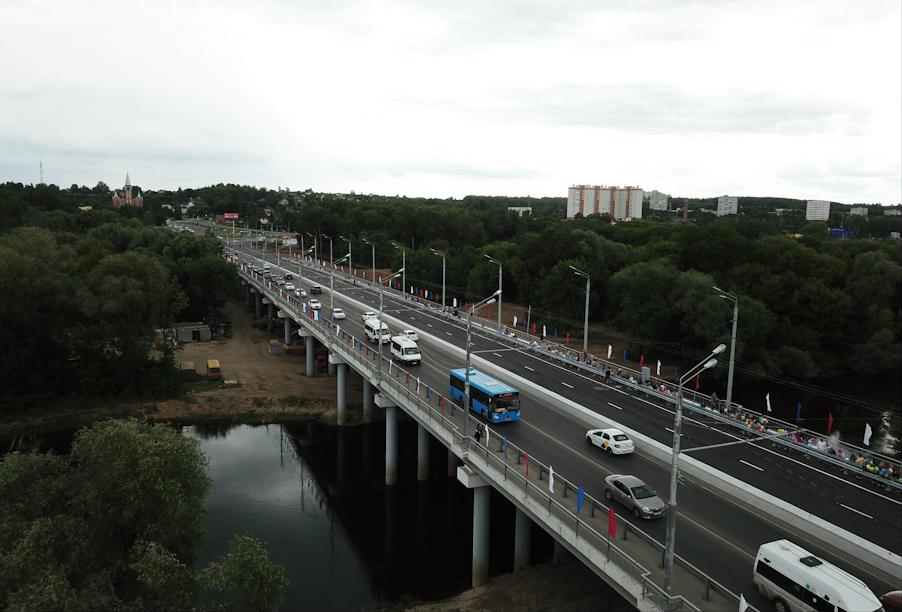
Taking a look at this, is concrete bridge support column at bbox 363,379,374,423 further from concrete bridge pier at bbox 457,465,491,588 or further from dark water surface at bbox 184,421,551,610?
concrete bridge pier at bbox 457,465,491,588

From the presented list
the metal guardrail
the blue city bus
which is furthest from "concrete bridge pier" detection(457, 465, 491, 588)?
the blue city bus

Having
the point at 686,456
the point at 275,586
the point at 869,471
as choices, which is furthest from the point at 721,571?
the point at 275,586

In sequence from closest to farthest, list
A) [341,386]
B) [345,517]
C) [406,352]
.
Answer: [345,517], [406,352], [341,386]

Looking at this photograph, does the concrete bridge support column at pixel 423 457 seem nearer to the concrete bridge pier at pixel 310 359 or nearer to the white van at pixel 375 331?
the white van at pixel 375 331

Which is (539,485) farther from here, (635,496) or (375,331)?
(375,331)

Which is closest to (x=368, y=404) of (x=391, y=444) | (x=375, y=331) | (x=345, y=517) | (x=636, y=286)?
(x=375, y=331)

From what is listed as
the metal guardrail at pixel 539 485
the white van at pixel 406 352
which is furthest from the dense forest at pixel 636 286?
the metal guardrail at pixel 539 485

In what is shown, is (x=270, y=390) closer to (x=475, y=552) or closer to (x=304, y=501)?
(x=304, y=501)
